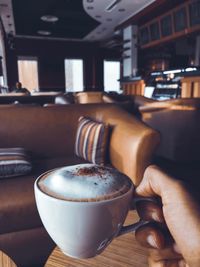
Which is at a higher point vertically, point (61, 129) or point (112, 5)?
point (112, 5)

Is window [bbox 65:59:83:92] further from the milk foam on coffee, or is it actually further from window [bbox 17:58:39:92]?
the milk foam on coffee

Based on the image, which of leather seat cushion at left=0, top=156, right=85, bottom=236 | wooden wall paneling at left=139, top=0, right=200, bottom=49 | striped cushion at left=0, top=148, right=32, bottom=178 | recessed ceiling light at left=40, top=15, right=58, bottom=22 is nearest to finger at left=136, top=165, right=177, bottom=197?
leather seat cushion at left=0, top=156, right=85, bottom=236

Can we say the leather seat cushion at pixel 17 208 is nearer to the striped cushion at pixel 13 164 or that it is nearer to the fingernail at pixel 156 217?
the striped cushion at pixel 13 164

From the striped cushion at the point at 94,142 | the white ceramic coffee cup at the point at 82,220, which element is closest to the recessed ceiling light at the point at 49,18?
the striped cushion at the point at 94,142

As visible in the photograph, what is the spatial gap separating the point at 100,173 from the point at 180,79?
12.6 feet

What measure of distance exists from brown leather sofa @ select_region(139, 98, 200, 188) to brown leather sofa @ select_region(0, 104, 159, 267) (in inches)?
25.1

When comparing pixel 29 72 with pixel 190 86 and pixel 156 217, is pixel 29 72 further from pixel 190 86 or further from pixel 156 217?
pixel 156 217

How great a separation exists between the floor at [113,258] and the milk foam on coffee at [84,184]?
257mm

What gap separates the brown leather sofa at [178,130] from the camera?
2.47 meters

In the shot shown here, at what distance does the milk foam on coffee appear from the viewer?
1.73ft

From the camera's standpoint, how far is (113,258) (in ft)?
2.35

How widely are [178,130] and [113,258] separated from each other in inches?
80.2

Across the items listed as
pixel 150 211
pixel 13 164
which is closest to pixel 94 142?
pixel 13 164

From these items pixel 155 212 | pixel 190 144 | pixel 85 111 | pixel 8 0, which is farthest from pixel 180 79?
pixel 8 0
